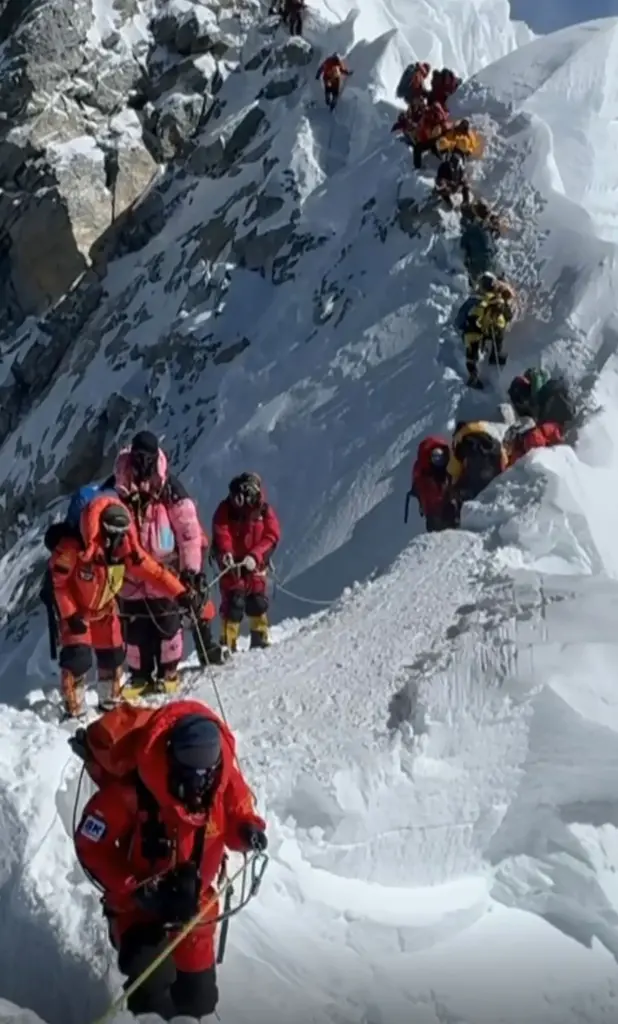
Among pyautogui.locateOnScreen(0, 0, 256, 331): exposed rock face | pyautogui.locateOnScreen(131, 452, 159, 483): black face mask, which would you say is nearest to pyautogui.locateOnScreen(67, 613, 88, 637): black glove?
pyautogui.locateOnScreen(131, 452, 159, 483): black face mask

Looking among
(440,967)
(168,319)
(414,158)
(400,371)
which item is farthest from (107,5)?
(440,967)

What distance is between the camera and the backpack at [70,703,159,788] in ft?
12.8

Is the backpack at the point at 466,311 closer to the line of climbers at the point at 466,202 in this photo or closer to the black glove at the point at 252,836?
the line of climbers at the point at 466,202

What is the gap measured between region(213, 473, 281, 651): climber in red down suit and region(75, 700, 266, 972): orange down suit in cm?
453

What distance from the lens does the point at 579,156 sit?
1673cm

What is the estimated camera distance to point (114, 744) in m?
3.96

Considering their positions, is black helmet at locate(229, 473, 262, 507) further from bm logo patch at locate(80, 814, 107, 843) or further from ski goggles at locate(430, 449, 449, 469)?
bm logo patch at locate(80, 814, 107, 843)

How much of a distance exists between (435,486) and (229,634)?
7.88 feet

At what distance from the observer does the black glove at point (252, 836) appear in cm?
390

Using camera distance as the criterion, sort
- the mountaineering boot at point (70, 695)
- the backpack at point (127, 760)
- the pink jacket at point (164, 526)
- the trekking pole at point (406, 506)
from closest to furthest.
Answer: the backpack at point (127, 760), the mountaineering boot at point (70, 695), the pink jacket at point (164, 526), the trekking pole at point (406, 506)

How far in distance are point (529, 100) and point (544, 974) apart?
1589 centimetres

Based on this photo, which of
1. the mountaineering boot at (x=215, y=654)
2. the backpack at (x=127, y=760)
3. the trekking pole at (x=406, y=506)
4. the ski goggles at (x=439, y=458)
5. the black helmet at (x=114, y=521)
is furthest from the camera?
the trekking pole at (x=406, y=506)

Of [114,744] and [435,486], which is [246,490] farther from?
[114,744]

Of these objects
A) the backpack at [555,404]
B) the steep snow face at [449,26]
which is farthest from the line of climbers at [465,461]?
the steep snow face at [449,26]
